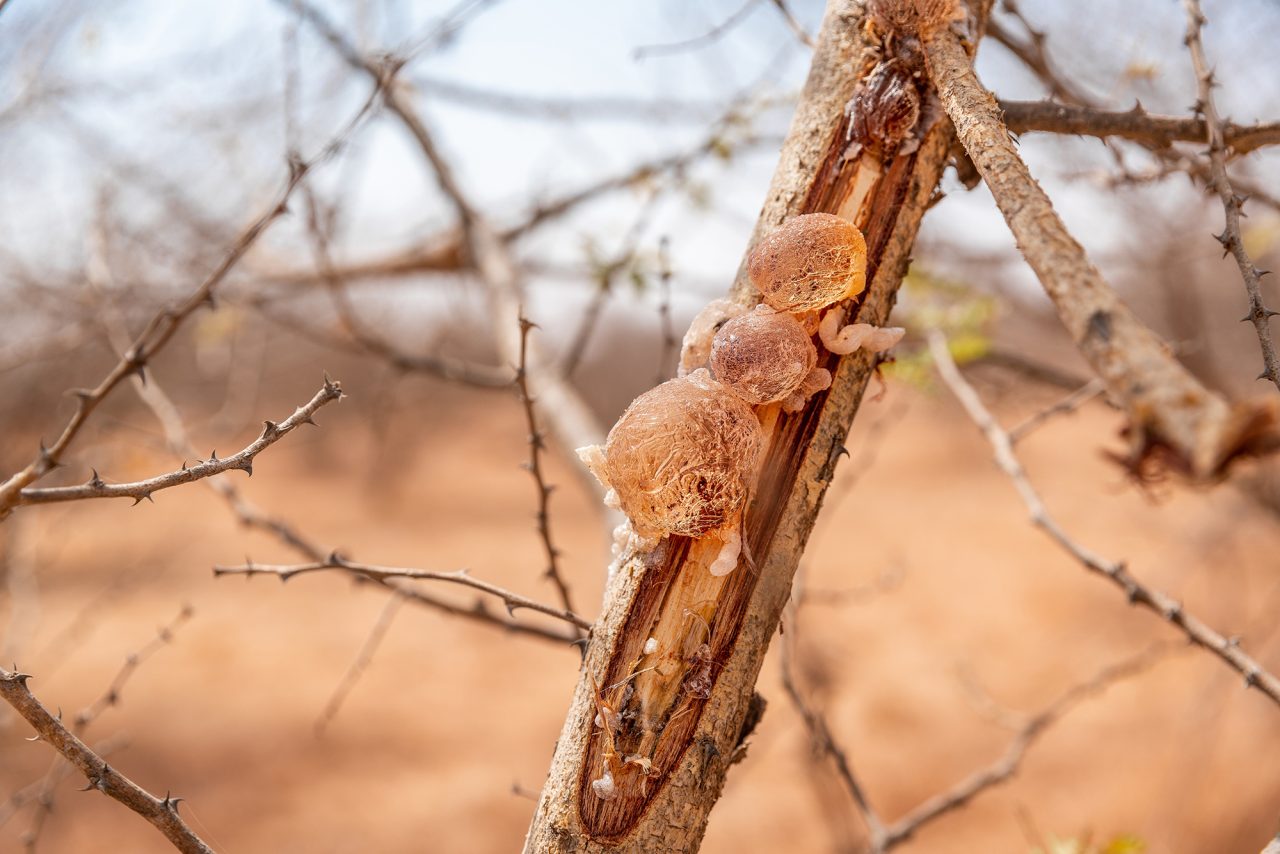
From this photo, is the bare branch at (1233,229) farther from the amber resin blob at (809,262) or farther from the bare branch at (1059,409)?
the bare branch at (1059,409)

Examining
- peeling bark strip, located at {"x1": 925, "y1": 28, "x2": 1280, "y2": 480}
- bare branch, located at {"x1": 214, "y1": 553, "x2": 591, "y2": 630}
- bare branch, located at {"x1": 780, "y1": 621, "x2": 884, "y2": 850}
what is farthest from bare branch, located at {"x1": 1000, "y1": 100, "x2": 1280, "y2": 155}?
bare branch, located at {"x1": 780, "y1": 621, "x2": 884, "y2": 850}

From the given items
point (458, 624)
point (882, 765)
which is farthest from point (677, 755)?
point (458, 624)

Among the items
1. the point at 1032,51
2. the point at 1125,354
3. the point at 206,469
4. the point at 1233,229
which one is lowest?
the point at 1125,354

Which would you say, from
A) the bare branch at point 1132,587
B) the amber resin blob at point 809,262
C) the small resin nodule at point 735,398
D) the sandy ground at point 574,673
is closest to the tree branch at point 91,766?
the small resin nodule at point 735,398

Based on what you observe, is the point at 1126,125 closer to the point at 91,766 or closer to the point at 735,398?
the point at 735,398

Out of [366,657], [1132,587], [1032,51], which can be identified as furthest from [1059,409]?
[366,657]

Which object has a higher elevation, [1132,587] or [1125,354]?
[1132,587]

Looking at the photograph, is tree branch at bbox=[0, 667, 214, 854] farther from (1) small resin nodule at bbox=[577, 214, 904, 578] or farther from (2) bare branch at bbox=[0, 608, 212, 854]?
(1) small resin nodule at bbox=[577, 214, 904, 578]

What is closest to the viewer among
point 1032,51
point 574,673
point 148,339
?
point 148,339
